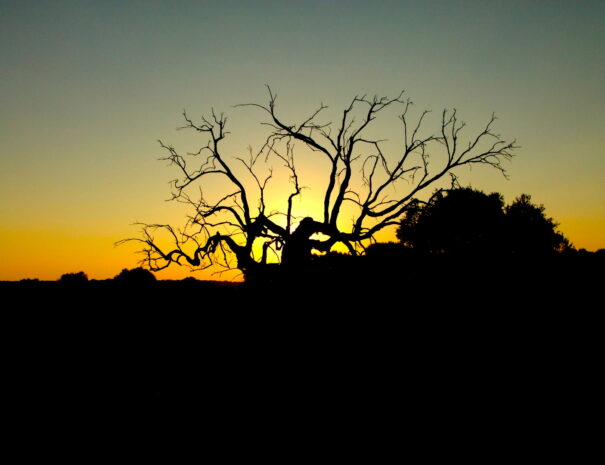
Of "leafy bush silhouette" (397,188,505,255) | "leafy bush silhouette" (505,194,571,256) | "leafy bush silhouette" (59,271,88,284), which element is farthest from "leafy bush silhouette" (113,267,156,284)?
"leafy bush silhouette" (505,194,571,256)

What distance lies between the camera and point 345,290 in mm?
12078

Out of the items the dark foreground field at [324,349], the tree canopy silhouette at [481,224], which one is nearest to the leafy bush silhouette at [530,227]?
the tree canopy silhouette at [481,224]

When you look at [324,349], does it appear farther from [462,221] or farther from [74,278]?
[462,221]

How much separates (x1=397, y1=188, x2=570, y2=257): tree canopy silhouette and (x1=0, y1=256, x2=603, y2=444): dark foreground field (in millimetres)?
25501

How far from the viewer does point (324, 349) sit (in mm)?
9516

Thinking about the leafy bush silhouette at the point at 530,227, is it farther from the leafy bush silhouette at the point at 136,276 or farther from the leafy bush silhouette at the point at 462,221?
the leafy bush silhouette at the point at 136,276

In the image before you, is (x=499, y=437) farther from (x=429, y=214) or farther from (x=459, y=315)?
(x=429, y=214)

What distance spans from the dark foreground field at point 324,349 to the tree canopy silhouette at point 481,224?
2550 centimetres

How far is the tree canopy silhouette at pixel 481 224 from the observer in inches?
1473

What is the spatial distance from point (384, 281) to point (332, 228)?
128 inches

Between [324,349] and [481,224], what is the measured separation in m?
32.8

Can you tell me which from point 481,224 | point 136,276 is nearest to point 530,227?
point 481,224

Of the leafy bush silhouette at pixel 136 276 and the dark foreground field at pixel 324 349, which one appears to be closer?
the dark foreground field at pixel 324 349

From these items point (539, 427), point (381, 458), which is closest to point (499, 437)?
point (539, 427)
